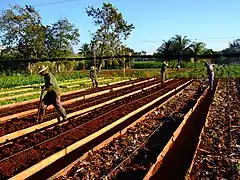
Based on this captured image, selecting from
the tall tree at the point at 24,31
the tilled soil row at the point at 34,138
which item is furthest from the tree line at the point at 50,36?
the tilled soil row at the point at 34,138

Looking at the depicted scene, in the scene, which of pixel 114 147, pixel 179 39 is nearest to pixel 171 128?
pixel 114 147

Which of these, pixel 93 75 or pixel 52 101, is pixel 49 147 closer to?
pixel 52 101

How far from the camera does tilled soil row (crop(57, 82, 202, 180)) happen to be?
524 centimetres

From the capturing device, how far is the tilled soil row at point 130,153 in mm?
5242

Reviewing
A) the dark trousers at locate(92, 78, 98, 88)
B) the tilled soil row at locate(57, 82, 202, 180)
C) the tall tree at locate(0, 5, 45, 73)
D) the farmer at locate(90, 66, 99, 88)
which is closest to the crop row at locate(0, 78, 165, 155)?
the tilled soil row at locate(57, 82, 202, 180)

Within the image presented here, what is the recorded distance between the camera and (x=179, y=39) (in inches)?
2034

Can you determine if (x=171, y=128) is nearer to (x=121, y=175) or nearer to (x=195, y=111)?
(x=195, y=111)

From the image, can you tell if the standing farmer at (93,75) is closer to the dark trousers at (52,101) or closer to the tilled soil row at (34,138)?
the tilled soil row at (34,138)

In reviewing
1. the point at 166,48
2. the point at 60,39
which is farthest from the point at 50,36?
the point at 166,48

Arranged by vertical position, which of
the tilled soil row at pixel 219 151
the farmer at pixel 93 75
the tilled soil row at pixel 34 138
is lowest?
the tilled soil row at pixel 219 151

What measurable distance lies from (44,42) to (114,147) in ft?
114

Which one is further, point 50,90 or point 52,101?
point 52,101

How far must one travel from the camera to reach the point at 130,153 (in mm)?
6359

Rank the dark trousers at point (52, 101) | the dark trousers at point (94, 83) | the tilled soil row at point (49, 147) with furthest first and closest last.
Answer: the dark trousers at point (94, 83), the dark trousers at point (52, 101), the tilled soil row at point (49, 147)
